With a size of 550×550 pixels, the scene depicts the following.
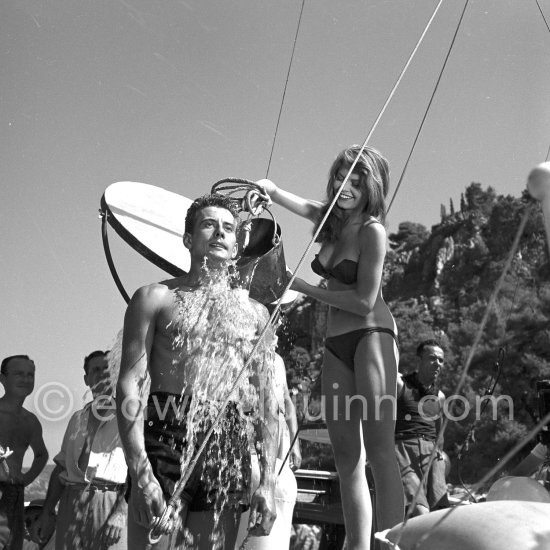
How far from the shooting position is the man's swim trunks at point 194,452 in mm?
2203

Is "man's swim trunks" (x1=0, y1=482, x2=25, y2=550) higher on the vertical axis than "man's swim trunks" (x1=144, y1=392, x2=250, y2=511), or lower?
lower

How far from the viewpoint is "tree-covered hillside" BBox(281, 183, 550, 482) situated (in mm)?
34531

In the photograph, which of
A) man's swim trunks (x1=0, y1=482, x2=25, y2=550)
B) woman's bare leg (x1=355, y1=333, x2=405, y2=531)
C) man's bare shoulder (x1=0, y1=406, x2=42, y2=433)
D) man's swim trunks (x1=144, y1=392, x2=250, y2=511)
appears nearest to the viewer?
man's swim trunks (x1=144, y1=392, x2=250, y2=511)

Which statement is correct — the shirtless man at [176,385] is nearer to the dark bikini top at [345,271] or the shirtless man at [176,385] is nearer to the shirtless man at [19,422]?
the dark bikini top at [345,271]

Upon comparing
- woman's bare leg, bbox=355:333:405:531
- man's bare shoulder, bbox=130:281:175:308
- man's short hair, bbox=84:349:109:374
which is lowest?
woman's bare leg, bbox=355:333:405:531

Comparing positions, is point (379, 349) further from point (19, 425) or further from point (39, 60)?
point (39, 60)

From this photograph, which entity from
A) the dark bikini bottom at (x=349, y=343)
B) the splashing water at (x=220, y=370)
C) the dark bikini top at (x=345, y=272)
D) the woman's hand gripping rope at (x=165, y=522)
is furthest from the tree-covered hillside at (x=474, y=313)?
the woman's hand gripping rope at (x=165, y=522)

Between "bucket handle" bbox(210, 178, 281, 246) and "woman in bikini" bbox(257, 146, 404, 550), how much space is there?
0.20 metres

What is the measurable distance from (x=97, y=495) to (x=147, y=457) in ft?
6.34

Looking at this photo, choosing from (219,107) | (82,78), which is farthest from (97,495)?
(82,78)

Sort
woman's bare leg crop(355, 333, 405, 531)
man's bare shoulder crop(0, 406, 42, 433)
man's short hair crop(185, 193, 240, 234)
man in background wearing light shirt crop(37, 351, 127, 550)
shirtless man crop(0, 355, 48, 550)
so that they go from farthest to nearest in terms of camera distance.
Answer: man's bare shoulder crop(0, 406, 42, 433)
shirtless man crop(0, 355, 48, 550)
man in background wearing light shirt crop(37, 351, 127, 550)
man's short hair crop(185, 193, 240, 234)
woman's bare leg crop(355, 333, 405, 531)

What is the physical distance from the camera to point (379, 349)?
279cm

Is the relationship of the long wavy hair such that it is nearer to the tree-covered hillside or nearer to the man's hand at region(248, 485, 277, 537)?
the man's hand at region(248, 485, 277, 537)

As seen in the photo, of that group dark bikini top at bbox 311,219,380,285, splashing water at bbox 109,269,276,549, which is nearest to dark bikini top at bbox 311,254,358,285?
dark bikini top at bbox 311,219,380,285
